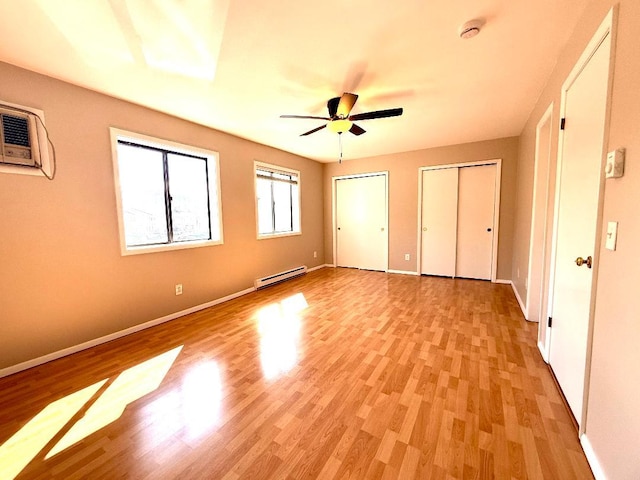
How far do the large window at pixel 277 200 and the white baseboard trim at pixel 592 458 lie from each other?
13.4 feet

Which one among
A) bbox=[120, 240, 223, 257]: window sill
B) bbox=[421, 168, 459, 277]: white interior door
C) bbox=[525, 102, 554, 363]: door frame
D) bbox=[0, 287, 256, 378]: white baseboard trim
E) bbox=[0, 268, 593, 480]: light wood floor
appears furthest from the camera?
bbox=[421, 168, 459, 277]: white interior door

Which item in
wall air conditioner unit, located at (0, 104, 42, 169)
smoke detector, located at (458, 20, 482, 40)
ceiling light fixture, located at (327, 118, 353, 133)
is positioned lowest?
wall air conditioner unit, located at (0, 104, 42, 169)

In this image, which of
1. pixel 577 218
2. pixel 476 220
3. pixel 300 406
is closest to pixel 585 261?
pixel 577 218

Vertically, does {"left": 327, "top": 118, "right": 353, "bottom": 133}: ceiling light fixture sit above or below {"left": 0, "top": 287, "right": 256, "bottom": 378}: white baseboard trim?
above

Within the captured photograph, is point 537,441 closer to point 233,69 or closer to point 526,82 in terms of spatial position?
point 526,82

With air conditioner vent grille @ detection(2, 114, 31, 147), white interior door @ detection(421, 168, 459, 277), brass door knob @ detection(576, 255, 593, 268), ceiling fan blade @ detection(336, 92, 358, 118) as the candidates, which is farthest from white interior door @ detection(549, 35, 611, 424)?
air conditioner vent grille @ detection(2, 114, 31, 147)

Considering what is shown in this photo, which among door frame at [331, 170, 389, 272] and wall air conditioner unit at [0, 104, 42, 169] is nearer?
wall air conditioner unit at [0, 104, 42, 169]

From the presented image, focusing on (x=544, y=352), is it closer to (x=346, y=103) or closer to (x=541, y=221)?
(x=541, y=221)

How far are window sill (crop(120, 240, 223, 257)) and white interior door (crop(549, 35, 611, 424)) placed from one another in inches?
146

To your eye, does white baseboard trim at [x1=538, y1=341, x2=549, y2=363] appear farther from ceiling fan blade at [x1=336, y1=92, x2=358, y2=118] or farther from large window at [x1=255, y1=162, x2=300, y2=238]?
large window at [x1=255, y1=162, x2=300, y2=238]

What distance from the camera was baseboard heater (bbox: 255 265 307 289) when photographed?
4.42 meters

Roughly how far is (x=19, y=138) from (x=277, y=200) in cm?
335

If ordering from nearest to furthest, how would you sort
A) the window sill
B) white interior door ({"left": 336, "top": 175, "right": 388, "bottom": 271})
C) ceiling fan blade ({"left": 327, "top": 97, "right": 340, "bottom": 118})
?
ceiling fan blade ({"left": 327, "top": 97, "right": 340, "bottom": 118}), the window sill, white interior door ({"left": 336, "top": 175, "right": 388, "bottom": 271})

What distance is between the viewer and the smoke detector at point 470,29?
1694 millimetres
